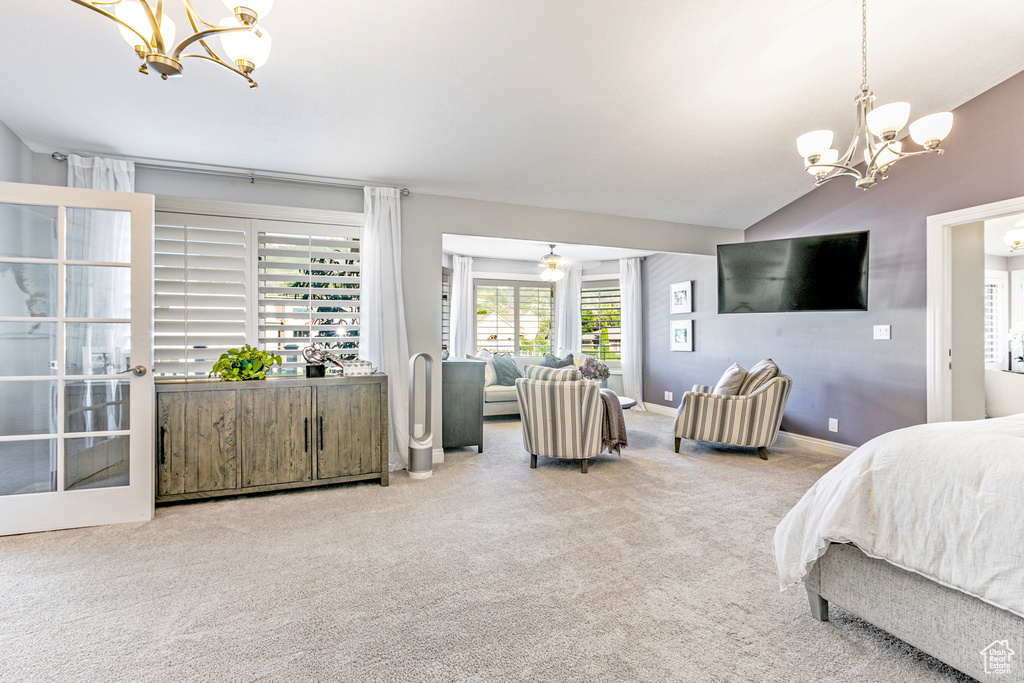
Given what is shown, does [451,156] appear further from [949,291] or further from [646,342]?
[646,342]

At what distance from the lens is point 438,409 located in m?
4.20

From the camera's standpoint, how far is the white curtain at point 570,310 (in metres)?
7.59

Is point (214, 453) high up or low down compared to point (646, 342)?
down

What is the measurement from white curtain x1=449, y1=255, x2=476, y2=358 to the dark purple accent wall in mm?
3557

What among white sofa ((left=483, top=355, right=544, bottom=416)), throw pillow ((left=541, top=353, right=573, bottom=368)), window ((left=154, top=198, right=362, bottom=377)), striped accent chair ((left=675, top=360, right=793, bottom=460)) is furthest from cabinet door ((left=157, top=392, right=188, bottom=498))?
striped accent chair ((left=675, top=360, right=793, bottom=460))

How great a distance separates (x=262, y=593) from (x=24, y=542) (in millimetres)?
1577

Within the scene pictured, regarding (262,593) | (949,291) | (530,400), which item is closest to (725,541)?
(530,400)

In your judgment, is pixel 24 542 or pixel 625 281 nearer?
pixel 24 542

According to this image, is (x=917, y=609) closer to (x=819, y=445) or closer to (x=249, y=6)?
(x=249, y=6)

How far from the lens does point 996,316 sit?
6.66 metres

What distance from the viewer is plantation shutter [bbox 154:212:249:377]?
3486 millimetres

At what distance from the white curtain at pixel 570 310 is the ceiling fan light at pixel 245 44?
6.15 meters

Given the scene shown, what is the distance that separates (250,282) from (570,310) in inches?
194

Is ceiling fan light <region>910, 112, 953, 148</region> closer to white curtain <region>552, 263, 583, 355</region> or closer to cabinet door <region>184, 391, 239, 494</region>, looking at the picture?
cabinet door <region>184, 391, 239, 494</region>
